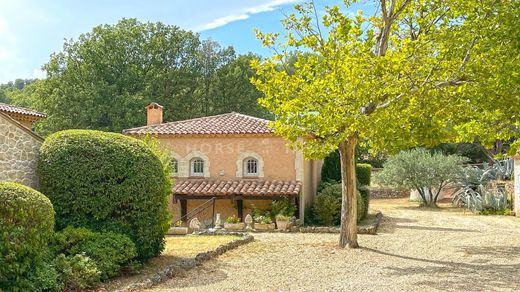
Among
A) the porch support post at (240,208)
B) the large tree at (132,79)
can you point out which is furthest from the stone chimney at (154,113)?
the large tree at (132,79)

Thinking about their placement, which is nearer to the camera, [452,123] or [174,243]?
[452,123]

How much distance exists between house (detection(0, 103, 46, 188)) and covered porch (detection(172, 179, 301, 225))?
10329mm

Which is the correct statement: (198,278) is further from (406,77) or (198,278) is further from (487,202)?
(487,202)

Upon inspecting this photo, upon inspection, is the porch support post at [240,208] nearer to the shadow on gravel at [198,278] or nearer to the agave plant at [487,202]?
the shadow on gravel at [198,278]

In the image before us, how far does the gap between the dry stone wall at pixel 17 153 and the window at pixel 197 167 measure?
1203 cm

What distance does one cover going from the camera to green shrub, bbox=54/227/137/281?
10266 millimetres

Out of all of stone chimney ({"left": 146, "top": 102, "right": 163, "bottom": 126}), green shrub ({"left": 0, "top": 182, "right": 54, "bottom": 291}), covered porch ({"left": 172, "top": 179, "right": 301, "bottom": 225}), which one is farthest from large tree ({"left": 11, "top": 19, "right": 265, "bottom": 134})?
green shrub ({"left": 0, "top": 182, "right": 54, "bottom": 291})

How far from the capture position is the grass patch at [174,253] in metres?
10.6

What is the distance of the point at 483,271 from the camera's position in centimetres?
1177

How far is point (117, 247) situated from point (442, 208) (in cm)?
2507

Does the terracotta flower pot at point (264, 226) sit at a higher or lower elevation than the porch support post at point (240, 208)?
lower

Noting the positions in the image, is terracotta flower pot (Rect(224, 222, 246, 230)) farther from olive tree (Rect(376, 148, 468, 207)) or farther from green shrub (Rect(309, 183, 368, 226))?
olive tree (Rect(376, 148, 468, 207))

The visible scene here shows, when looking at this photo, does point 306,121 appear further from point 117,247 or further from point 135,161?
point 117,247

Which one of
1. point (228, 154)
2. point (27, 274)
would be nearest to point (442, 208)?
point (228, 154)
